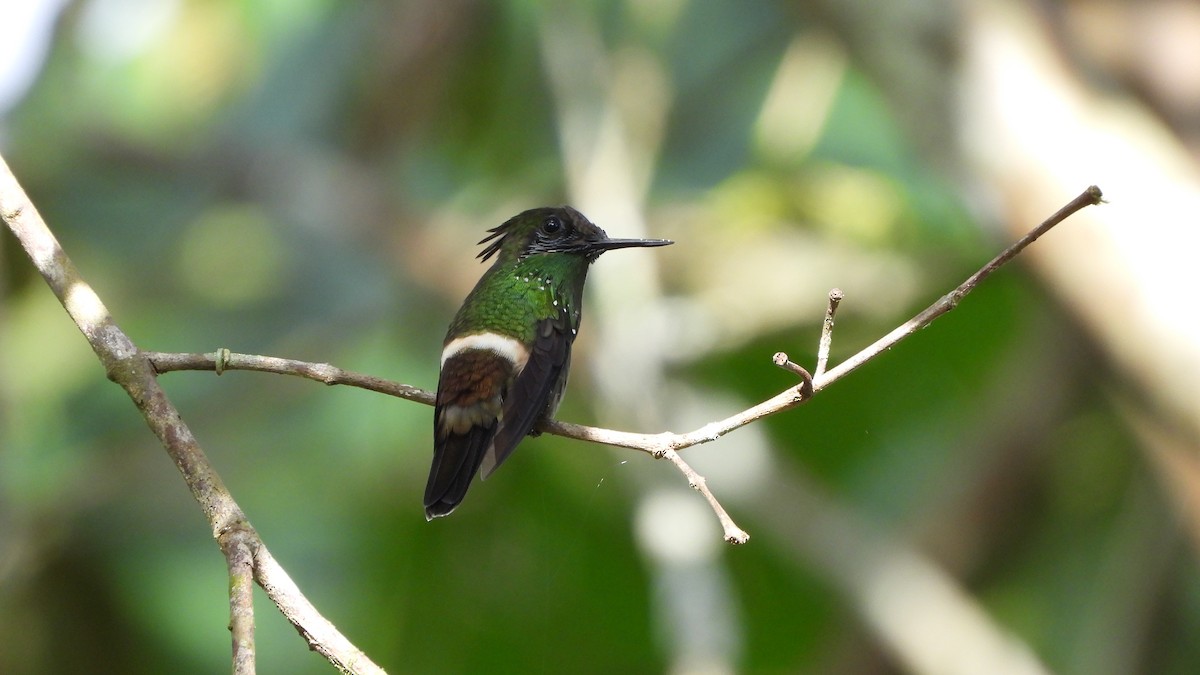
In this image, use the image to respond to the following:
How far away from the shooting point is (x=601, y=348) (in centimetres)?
559

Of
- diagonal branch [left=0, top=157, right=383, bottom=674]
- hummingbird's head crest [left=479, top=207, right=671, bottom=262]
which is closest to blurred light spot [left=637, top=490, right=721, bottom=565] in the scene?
hummingbird's head crest [left=479, top=207, right=671, bottom=262]

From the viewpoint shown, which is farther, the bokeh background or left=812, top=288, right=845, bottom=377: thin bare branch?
the bokeh background

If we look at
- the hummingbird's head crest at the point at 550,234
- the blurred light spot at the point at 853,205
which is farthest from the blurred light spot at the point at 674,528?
the hummingbird's head crest at the point at 550,234

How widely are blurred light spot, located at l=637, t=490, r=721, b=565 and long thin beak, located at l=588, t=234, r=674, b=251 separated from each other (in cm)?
254

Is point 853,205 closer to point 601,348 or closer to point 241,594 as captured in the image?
point 601,348

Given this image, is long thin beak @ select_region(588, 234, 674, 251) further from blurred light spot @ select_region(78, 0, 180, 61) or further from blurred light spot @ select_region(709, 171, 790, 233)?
blurred light spot @ select_region(78, 0, 180, 61)

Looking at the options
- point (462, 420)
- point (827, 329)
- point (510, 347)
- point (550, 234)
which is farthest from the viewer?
point (550, 234)

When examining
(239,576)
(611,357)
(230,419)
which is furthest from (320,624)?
(230,419)

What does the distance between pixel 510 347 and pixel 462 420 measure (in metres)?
0.27

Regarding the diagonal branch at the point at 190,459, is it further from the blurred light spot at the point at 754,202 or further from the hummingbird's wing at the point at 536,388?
the blurred light spot at the point at 754,202

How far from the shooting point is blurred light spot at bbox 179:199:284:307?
311 inches

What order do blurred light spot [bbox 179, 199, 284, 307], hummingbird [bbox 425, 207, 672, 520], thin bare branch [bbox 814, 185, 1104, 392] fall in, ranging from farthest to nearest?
1. blurred light spot [bbox 179, 199, 284, 307]
2. hummingbird [bbox 425, 207, 672, 520]
3. thin bare branch [bbox 814, 185, 1104, 392]

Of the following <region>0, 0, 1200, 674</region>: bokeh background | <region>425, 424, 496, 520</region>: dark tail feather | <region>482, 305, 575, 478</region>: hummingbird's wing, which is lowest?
<region>425, 424, 496, 520</region>: dark tail feather

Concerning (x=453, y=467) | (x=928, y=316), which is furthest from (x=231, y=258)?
(x=928, y=316)
